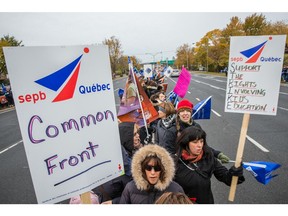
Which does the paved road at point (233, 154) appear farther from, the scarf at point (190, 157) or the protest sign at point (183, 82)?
the protest sign at point (183, 82)

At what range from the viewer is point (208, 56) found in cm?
5191

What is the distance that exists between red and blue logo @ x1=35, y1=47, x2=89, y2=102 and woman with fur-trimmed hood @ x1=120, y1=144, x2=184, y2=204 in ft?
2.97

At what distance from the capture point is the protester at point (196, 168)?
2240mm

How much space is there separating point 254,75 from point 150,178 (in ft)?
5.24

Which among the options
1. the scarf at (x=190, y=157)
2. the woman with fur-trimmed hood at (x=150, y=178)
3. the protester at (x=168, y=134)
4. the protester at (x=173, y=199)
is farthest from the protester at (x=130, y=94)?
the protester at (x=173, y=199)

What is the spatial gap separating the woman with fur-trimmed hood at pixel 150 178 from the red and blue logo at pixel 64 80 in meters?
0.90

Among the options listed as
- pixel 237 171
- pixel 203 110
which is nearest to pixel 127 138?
pixel 237 171

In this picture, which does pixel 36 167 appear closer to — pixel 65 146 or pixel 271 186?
pixel 65 146

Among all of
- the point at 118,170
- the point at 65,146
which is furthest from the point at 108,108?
the point at 118,170

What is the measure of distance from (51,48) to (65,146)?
2.31 ft

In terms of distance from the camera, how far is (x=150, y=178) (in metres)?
1.98

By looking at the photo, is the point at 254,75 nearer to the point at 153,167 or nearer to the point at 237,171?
the point at 237,171

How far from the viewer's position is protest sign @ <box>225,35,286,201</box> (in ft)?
7.47

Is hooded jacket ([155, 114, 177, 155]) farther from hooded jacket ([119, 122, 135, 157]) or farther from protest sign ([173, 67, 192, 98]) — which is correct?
protest sign ([173, 67, 192, 98])
